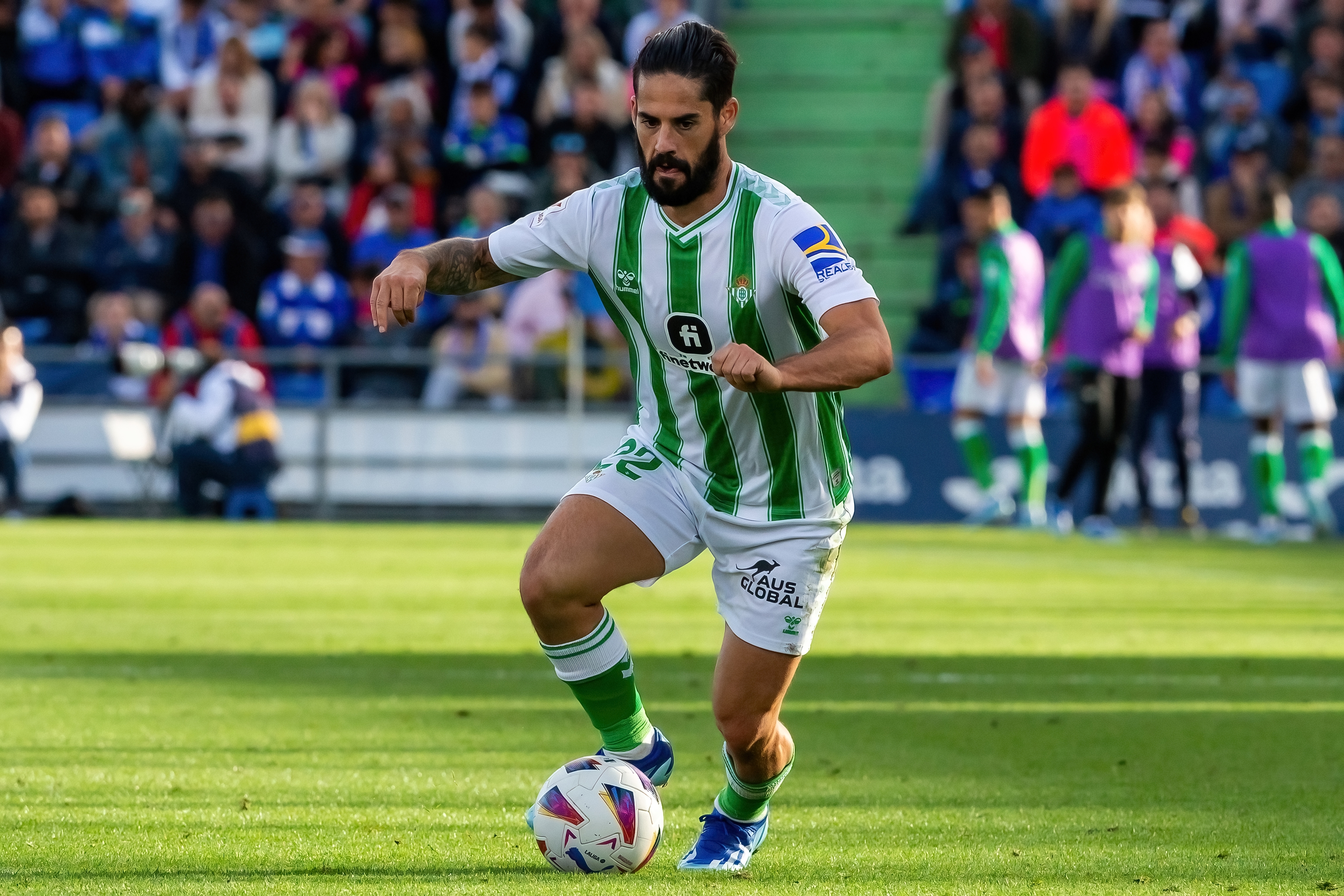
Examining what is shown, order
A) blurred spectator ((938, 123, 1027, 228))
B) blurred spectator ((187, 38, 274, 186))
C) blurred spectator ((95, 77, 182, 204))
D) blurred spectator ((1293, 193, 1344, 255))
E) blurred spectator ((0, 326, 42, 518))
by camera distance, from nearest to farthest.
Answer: blurred spectator ((0, 326, 42, 518)) < blurred spectator ((1293, 193, 1344, 255)) < blurred spectator ((938, 123, 1027, 228)) < blurred spectator ((95, 77, 182, 204)) < blurred spectator ((187, 38, 274, 186))

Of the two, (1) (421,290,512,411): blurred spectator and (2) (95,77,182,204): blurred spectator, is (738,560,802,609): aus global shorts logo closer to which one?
(1) (421,290,512,411): blurred spectator

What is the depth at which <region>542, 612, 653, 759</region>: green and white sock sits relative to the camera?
16.4 feet

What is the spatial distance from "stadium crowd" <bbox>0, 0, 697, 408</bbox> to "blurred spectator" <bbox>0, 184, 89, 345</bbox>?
3cm

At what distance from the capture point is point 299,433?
18406mm

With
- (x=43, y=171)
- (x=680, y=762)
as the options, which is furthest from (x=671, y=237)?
(x=43, y=171)

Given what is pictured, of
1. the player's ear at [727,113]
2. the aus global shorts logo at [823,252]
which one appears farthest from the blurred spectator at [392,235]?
the aus global shorts logo at [823,252]

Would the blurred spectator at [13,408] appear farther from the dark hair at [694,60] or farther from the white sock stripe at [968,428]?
the dark hair at [694,60]

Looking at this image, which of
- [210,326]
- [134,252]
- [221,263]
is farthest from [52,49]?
[210,326]

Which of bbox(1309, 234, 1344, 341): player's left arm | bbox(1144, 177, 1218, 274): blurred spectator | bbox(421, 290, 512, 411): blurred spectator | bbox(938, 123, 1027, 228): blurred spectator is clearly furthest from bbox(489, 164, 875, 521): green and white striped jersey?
bbox(938, 123, 1027, 228): blurred spectator

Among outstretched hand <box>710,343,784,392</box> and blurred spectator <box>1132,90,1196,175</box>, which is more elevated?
outstretched hand <box>710,343,784,392</box>

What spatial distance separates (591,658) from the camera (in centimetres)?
500

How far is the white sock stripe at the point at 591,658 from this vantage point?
16.4ft

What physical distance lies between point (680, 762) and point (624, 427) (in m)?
11.4

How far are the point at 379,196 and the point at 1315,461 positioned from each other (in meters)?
9.73
